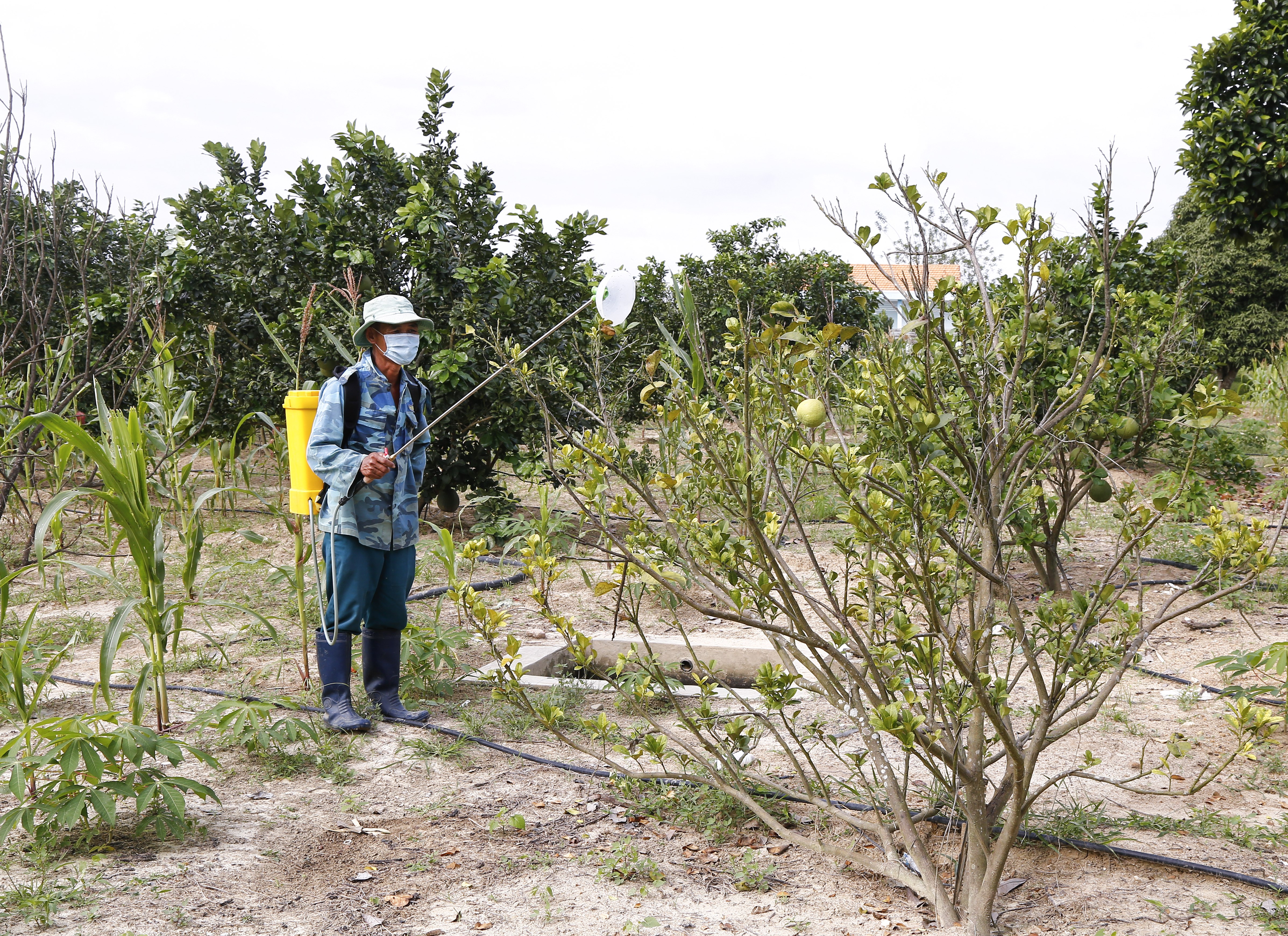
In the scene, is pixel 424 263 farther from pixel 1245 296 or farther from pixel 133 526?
pixel 1245 296

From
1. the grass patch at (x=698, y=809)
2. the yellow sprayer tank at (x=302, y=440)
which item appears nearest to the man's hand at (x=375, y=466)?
the yellow sprayer tank at (x=302, y=440)

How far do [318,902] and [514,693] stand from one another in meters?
0.87

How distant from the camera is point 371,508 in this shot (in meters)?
3.42

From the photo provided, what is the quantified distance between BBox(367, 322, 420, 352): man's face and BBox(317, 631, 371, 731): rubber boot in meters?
1.07

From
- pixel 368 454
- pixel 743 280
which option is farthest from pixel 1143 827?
pixel 743 280

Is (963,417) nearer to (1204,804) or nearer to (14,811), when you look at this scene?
(1204,804)

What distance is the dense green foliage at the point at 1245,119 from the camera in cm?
660

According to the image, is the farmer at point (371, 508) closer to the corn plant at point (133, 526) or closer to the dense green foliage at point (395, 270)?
the corn plant at point (133, 526)

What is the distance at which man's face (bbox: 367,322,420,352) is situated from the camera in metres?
3.48

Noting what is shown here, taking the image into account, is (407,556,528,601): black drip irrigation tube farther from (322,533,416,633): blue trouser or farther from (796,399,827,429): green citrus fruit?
(796,399,827,429): green citrus fruit

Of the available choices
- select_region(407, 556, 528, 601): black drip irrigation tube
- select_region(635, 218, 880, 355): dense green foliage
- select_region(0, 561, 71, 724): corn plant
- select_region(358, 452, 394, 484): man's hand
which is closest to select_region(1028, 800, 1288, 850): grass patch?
select_region(358, 452, 394, 484): man's hand

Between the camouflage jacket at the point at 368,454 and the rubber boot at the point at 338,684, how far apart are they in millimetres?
386

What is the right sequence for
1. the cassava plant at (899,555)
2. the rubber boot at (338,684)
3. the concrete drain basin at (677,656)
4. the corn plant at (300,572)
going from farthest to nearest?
the concrete drain basin at (677,656) < the corn plant at (300,572) < the rubber boot at (338,684) < the cassava plant at (899,555)

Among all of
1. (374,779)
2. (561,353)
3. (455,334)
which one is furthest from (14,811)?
(561,353)
